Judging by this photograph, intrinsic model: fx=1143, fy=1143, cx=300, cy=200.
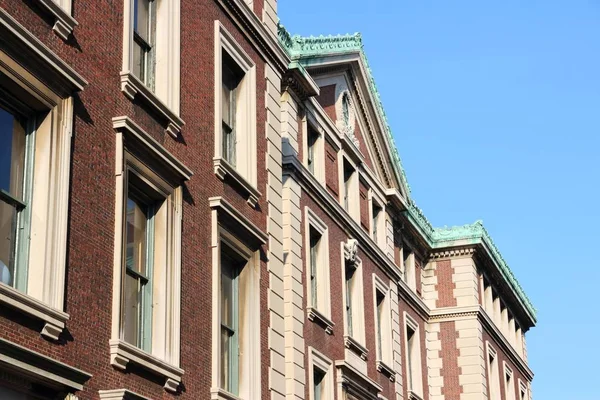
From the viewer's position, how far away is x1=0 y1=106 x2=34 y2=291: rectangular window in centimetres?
1573

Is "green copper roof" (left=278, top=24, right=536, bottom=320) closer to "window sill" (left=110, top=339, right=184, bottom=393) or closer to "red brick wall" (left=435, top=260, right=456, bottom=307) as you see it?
"red brick wall" (left=435, top=260, right=456, bottom=307)

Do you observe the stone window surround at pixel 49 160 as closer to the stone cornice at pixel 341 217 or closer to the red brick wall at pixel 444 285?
the stone cornice at pixel 341 217

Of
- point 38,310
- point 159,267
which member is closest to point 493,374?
point 159,267

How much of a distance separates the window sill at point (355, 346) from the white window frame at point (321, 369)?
1.60m

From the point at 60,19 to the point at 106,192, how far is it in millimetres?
2770

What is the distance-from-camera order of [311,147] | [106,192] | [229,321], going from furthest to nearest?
1. [311,147]
2. [229,321]
3. [106,192]

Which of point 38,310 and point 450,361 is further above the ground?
point 450,361

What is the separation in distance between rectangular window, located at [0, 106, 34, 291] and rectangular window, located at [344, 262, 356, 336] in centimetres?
1782

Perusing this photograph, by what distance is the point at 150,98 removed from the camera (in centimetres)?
1995

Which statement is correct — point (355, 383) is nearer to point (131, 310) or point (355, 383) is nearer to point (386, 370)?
point (386, 370)

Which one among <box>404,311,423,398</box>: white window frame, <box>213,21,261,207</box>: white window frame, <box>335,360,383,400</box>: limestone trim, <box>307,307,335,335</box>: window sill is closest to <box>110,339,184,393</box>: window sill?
→ <box>213,21,261,207</box>: white window frame

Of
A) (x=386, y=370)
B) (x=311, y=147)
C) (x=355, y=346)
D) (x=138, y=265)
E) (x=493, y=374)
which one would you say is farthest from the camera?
(x=493, y=374)

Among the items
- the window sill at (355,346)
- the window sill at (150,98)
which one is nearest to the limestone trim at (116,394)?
the window sill at (150,98)

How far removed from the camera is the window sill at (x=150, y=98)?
1908 centimetres
